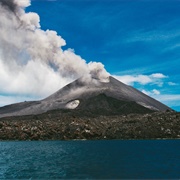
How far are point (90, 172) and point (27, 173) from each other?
1650cm

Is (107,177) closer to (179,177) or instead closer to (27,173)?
(179,177)

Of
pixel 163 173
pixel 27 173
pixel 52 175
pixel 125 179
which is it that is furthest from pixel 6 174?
pixel 163 173

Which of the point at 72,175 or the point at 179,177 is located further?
the point at 72,175

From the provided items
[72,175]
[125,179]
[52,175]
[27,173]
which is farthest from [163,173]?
[27,173]

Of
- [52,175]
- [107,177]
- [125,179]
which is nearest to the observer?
[125,179]

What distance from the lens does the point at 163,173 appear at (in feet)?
260

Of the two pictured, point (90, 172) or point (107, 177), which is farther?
point (90, 172)

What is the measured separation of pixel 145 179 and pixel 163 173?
40.7 feet

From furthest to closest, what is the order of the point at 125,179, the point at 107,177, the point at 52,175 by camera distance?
the point at 52,175 < the point at 107,177 < the point at 125,179

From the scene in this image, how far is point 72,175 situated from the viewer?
77.3 metres

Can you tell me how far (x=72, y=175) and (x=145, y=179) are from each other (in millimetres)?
18752

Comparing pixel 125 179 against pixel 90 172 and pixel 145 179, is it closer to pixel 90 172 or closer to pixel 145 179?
pixel 145 179

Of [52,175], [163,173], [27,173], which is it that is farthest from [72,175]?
[163,173]

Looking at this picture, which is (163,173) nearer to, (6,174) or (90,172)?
(90,172)
